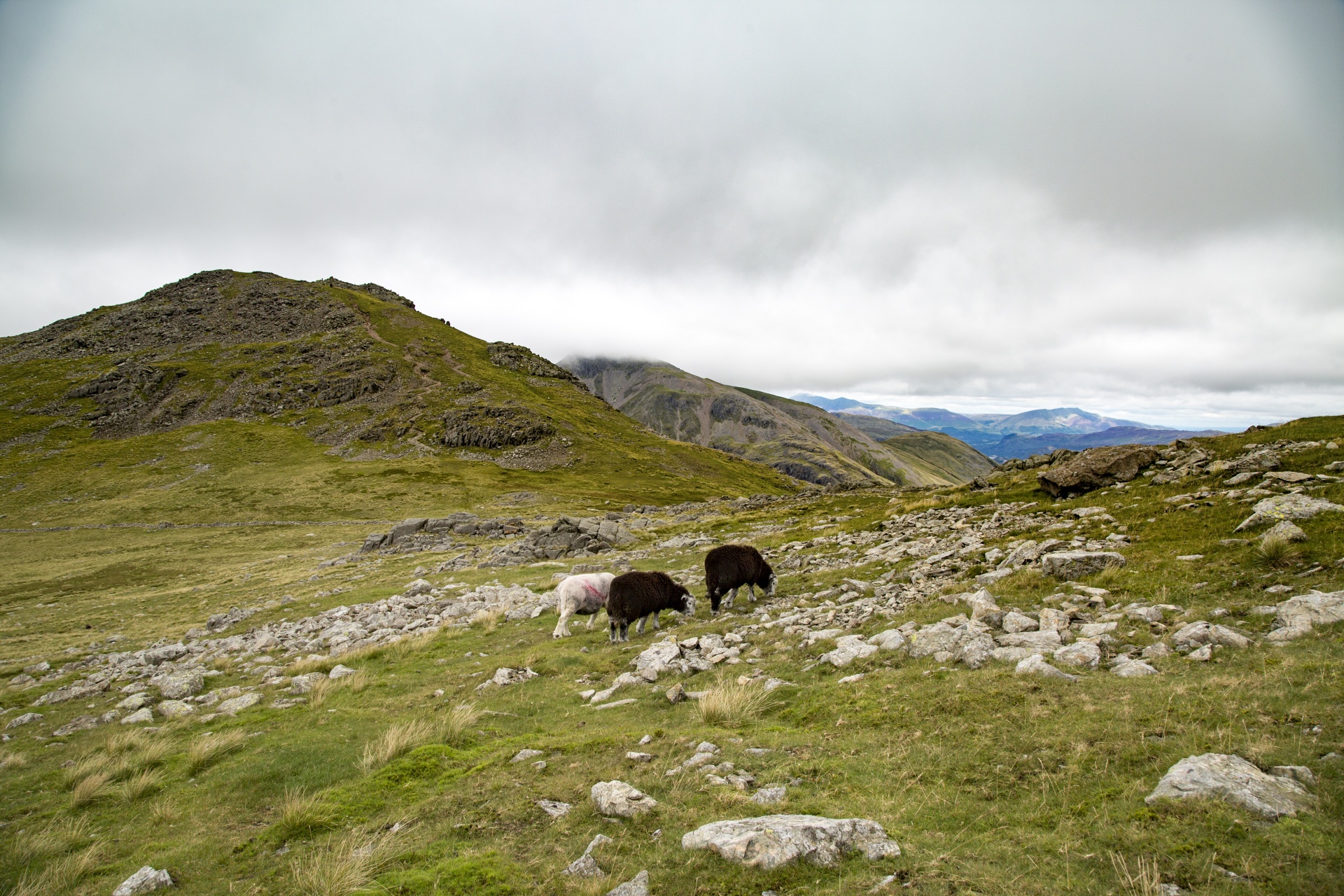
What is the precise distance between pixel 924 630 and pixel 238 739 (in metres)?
14.2

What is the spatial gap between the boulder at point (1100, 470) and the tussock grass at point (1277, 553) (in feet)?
39.1

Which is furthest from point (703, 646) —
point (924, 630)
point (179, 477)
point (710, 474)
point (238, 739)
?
point (710, 474)

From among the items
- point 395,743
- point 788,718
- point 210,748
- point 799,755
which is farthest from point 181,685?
point 799,755

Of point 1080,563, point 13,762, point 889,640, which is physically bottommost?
point 13,762

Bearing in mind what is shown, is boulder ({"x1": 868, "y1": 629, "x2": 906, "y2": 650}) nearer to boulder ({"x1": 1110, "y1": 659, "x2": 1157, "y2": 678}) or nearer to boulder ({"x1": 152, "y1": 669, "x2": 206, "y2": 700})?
boulder ({"x1": 1110, "y1": 659, "x2": 1157, "y2": 678})

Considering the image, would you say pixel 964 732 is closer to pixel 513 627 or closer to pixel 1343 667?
pixel 1343 667

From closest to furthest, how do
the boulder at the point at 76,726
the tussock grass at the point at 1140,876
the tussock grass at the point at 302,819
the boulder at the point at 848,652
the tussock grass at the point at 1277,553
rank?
the tussock grass at the point at 1140,876
the tussock grass at the point at 302,819
the tussock grass at the point at 1277,553
the boulder at the point at 848,652
the boulder at the point at 76,726

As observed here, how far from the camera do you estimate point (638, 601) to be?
17.0 m

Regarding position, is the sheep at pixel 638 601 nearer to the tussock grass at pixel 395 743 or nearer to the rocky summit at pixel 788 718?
the rocky summit at pixel 788 718

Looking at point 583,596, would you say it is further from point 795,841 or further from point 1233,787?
point 1233,787

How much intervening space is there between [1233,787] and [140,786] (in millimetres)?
15177

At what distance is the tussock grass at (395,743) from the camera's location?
9.39 metres

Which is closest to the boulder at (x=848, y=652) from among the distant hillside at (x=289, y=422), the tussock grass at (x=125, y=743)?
the tussock grass at (x=125, y=743)

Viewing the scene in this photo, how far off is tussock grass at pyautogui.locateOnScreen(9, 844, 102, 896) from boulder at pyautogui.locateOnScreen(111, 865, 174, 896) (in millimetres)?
779
